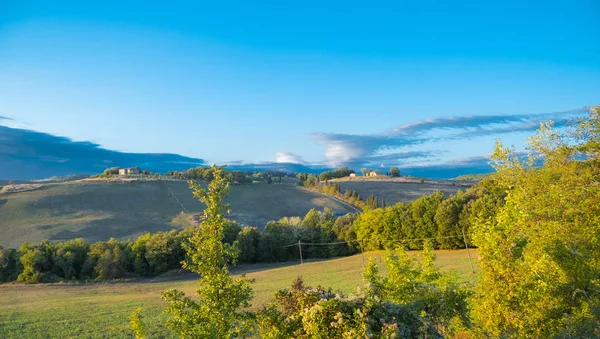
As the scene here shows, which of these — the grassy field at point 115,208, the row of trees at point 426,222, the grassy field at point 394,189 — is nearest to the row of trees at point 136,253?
the row of trees at point 426,222

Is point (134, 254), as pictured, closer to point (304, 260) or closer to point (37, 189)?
point (304, 260)

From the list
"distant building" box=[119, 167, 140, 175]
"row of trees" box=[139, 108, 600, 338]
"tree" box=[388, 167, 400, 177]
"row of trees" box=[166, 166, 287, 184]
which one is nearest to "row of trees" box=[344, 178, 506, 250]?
"row of trees" box=[139, 108, 600, 338]

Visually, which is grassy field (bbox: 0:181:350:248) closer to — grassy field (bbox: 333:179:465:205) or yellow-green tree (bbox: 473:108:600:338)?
grassy field (bbox: 333:179:465:205)

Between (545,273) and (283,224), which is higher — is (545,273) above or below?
above

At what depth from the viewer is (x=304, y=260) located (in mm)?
77312

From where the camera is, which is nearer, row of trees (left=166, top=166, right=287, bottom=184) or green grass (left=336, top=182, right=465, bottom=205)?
green grass (left=336, top=182, right=465, bottom=205)

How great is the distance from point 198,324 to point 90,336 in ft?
70.0

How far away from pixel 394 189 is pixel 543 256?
124 metres

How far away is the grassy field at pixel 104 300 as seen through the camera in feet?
90.5

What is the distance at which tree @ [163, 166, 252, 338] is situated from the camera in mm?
8977

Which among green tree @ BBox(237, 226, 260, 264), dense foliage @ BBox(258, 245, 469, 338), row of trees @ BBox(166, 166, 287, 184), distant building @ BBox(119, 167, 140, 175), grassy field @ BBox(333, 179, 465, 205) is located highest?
distant building @ BBox(119, 167, 140, 175)

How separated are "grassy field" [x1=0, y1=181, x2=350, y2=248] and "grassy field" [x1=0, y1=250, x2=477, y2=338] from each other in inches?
1320

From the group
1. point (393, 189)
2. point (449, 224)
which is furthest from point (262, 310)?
point (393, 189)

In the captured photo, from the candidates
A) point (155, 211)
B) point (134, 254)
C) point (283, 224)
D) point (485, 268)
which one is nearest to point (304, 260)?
point (283, 224)
